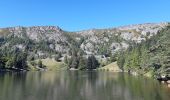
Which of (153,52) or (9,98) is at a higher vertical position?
(153,52)

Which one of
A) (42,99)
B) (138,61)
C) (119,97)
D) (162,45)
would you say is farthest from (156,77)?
(42,99)

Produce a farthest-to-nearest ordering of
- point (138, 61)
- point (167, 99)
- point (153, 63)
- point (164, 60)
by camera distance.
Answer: point (138, 61) → point (153, 63) → point (164, 60) → point (167, 99)

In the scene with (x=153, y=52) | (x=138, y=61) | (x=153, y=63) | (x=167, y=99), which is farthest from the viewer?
(x=138, y=61)

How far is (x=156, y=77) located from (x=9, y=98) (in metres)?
80.9

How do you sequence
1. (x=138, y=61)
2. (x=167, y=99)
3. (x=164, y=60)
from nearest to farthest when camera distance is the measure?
(x=167, y=99) → (x=164, y=60) → (x=138, y=61)

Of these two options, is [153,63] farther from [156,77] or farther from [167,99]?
[167,99]

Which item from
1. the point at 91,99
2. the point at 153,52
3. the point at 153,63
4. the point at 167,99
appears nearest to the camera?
the point at 167,99

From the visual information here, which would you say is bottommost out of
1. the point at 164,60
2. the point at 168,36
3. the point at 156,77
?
the point at 156,77

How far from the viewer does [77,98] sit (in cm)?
7588

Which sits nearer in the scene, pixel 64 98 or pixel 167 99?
pixel 167 99

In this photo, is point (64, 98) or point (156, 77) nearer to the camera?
point (64, 98)

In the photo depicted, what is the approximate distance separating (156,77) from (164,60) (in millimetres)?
23664

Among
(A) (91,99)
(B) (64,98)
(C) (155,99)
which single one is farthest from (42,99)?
(C) (155,99)

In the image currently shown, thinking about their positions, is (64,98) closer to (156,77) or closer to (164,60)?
(164,60)
